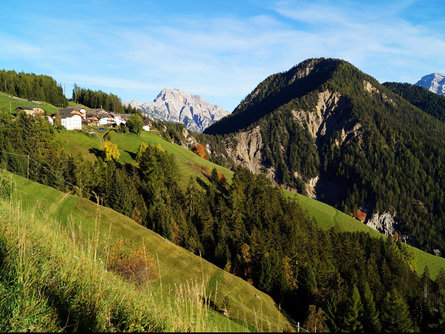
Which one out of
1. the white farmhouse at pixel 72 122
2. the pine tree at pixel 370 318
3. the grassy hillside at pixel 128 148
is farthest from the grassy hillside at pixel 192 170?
the pine tree at pixel 370 318

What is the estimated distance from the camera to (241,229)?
267 ft

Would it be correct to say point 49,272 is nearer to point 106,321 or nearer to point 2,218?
point 106,321

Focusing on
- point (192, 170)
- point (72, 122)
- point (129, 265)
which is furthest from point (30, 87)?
point (129, 265)

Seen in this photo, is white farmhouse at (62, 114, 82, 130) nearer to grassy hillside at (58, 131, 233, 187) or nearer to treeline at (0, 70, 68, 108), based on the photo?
grassy hillside at (58, 131, 233, 187)

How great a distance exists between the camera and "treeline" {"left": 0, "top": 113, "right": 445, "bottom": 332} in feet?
201

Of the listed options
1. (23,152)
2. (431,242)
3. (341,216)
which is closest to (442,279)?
(341,216)

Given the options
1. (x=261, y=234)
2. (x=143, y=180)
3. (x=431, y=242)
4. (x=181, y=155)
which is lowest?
(x=431, y=242)

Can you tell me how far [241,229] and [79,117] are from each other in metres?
90.6

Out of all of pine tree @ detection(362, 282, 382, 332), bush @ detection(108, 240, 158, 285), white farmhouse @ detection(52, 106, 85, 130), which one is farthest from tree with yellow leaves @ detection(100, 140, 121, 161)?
pine tree @ detection(362, 282, 382, 332)

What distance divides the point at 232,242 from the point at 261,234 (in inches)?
354

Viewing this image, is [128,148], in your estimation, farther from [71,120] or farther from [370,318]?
[370,318]

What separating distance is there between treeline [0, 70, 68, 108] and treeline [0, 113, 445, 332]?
290 ft

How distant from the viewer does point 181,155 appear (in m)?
132

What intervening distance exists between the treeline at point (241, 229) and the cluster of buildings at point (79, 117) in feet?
73.3
